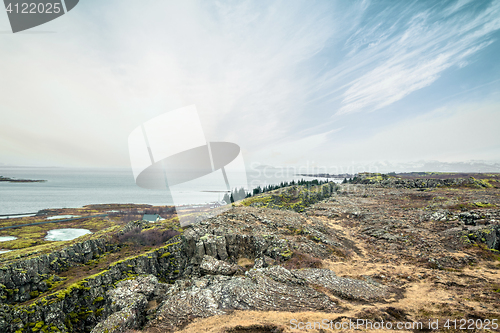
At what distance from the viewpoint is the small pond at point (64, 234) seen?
4812 centimetres

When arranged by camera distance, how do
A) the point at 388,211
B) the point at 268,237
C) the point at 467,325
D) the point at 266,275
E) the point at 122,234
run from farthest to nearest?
the point at 388,211
the point at 122,234
the point at 268,237
the point at 266,275
the point at 467,325

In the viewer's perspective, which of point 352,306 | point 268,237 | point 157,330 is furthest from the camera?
point 268,237

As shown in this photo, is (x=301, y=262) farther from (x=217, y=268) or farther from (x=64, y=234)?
(x=64, y=234)

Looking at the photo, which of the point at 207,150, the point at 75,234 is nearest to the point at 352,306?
the point at 207,150

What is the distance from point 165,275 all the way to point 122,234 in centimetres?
1165

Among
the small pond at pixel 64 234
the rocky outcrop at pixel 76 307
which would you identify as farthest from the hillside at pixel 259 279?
the small pond at pixel 64 234

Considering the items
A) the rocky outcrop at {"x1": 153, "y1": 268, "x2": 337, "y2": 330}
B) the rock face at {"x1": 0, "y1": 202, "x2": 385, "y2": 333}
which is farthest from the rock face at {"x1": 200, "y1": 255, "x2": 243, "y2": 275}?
the rocky outcrop at {"x1": 153, "y1": 268, "x2": 337, "y2": 330}

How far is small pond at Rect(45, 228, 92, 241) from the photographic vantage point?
158ft

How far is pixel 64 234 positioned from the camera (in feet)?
168

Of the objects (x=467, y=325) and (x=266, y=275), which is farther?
(x=266, y=275)

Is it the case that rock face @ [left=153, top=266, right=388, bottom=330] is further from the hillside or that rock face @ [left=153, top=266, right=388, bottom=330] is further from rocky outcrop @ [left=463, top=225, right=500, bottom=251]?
rocky outcrop @ [left=463, top=225, right=500, bottom=251]

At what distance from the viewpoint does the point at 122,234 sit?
27.2 metres

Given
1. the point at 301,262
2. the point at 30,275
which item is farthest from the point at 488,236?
the point at 30,275

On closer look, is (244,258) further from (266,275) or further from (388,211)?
(388,211)
